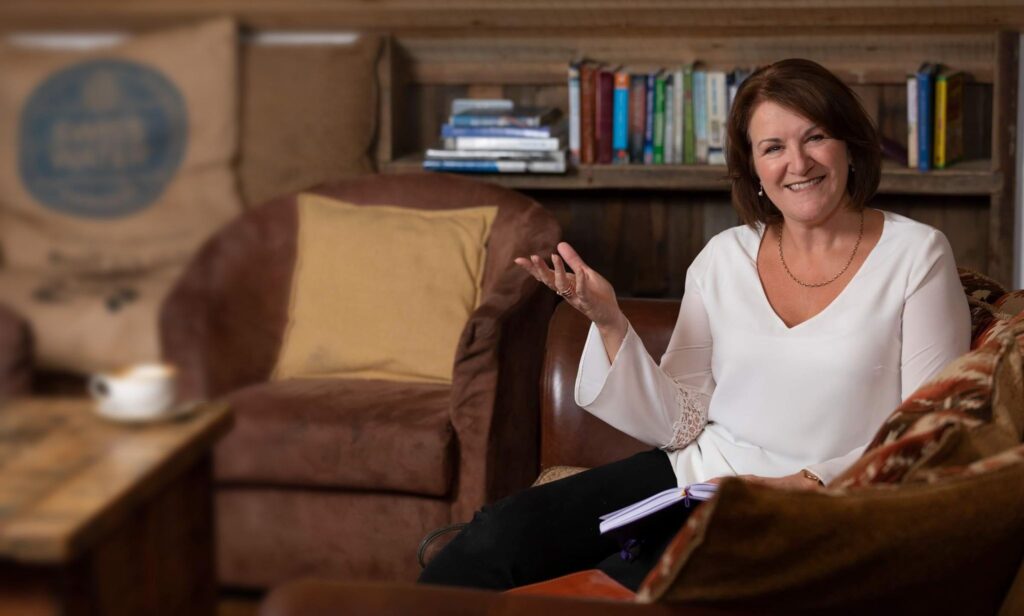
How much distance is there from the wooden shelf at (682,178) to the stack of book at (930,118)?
0.07ft

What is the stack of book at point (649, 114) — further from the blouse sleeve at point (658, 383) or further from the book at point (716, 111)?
the blouse sleeve at point (658, 383)

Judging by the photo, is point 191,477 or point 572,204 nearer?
point 191,477

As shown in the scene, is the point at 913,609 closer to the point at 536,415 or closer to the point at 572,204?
the point at 536,415

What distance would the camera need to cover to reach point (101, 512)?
23.2 inches

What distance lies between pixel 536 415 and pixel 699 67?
0.62 metres

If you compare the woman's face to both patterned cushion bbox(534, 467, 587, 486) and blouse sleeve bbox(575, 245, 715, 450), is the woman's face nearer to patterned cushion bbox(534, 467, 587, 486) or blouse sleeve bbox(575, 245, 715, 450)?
blouse sleeve bbox(575, 245, 715, 450)

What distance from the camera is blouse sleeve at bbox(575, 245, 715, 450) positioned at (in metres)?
0.82

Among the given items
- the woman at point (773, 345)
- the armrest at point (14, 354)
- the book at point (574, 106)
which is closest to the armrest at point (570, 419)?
the woman at point (773, 345)

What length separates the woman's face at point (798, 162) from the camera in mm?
795

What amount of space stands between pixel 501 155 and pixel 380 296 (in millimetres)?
306

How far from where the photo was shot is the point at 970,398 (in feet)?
1.73

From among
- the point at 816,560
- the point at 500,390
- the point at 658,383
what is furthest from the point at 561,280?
the point at 500,390

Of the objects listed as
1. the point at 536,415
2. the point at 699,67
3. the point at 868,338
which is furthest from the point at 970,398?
the point at 699,67

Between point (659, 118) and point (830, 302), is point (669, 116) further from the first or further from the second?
point (830, 302)
